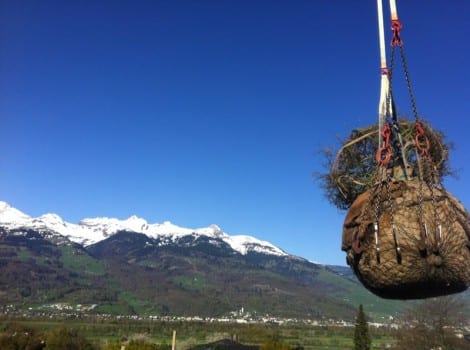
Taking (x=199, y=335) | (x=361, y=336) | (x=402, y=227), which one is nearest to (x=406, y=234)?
(x=402, y=227)

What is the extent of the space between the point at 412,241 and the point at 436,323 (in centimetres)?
4023

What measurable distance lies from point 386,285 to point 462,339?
47.2 metres

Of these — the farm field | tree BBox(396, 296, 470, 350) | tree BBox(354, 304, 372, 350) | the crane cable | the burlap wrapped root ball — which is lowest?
the farm field

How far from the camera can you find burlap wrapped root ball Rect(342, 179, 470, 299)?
3.44 meters

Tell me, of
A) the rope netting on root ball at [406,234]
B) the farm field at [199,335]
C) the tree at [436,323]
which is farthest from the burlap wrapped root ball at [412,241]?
the farm field at [199,335]

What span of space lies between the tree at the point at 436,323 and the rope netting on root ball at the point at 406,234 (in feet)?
124

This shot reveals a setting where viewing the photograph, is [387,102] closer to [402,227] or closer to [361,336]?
[402,227]

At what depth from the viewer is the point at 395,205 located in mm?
3525

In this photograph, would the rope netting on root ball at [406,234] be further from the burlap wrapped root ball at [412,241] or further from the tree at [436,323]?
the tree at [436,323]

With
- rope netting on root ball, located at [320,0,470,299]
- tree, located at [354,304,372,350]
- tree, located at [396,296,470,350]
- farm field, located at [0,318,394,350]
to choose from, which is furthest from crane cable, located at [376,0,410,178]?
farm field, located at [0,318,394,350]

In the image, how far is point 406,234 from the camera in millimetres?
3453

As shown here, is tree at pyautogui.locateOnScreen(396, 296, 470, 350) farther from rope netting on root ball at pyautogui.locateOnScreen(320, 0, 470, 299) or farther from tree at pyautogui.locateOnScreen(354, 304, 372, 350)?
tree at pyautogui.locateOnScreen(354, 304, 372, 350)

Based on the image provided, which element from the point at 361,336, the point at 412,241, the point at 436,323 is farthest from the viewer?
the point at 361,336

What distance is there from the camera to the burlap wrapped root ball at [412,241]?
3439 millimetres
